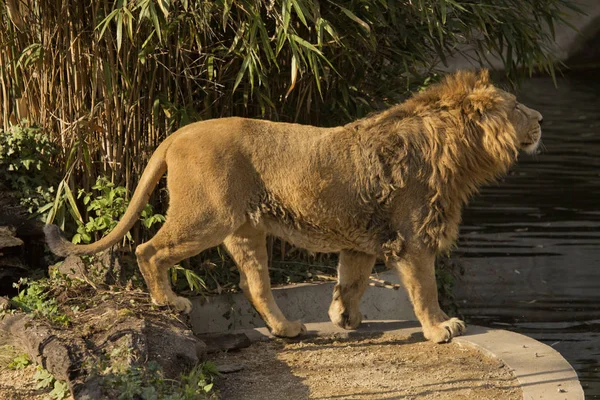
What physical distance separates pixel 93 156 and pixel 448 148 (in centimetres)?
230

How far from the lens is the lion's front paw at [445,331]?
5379mm

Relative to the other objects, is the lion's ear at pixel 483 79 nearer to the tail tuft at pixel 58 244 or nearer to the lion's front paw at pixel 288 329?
the lion's front paw at pixel 288 329

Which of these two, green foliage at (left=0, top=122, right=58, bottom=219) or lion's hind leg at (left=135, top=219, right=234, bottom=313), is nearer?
lion's hind leg at (left=135, top=219, right=234, bottom=313)

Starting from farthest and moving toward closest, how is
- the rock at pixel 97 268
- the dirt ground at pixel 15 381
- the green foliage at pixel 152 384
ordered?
the rock at pixel 97 268, the dirt ground at pixel 15 381, the green foliage at pixel 152 384

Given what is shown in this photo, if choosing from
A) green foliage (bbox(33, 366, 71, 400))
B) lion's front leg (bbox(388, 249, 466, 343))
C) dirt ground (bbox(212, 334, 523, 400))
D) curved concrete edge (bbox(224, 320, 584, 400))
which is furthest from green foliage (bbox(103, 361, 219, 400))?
lion's front leg (bbox(388, 249, 466, 343))

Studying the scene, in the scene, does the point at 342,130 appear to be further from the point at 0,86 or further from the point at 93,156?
the point at 0,86

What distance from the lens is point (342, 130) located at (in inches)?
213

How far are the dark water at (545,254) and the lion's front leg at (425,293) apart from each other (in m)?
0.99

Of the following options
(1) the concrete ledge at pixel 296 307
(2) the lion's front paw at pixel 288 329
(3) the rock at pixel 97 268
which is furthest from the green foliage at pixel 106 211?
(2) the lion's front paw at pixel 288 329

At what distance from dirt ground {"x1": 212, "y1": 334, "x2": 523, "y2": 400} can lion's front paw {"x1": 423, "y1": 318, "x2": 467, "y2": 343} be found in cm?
4

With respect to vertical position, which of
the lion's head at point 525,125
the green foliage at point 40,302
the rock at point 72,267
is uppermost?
the lion's head at point 525,125

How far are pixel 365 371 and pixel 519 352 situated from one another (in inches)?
32.5

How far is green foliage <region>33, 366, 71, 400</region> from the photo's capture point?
4.54 m

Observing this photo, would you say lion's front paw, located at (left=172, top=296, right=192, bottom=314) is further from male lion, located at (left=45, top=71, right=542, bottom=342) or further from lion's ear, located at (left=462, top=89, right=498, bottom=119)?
lion's ear, located at (left=462, top=89, right=498, bottom=119)
